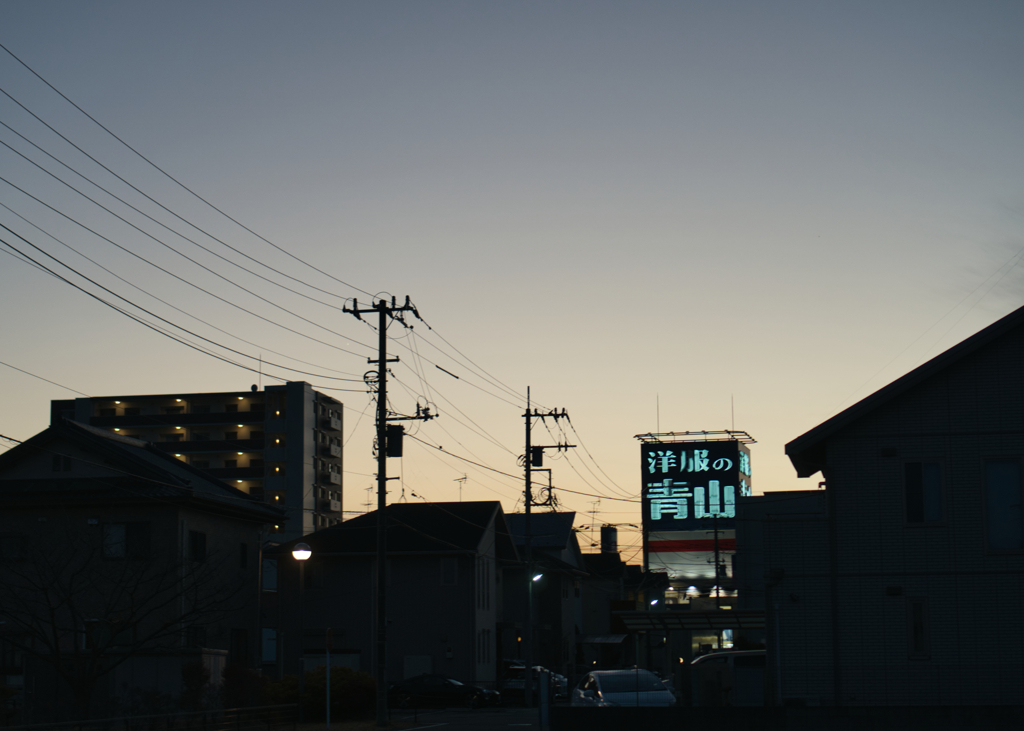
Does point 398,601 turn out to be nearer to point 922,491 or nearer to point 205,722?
point 205,722

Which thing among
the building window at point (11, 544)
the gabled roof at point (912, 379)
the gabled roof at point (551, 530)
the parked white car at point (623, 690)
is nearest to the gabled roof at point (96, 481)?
the building window at point (11, 544)

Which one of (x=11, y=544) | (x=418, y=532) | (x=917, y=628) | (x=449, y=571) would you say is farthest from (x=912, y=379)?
(x=418, y=532)

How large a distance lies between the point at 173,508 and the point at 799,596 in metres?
25.0

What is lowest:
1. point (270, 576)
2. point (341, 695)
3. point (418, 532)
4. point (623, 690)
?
point (341, 695)

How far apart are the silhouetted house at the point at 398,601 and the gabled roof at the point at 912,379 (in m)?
34.4

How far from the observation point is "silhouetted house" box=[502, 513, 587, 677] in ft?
237

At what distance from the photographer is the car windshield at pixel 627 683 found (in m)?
26.1

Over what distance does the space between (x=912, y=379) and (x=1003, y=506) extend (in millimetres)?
3560

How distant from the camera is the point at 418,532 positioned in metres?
58.9

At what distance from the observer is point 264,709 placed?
30.3 metres

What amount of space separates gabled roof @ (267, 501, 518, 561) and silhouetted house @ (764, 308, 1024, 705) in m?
33.3

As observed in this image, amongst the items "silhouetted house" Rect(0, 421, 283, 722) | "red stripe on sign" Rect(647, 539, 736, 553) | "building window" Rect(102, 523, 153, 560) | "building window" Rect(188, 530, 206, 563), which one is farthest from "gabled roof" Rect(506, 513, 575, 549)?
"building window" Rect(102, 523, 153, 560)

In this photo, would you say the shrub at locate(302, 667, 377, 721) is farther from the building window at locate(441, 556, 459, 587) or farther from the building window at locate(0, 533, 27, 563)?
the building window at locate(441, 556, 459, 587)

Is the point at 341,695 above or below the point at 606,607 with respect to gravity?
above
